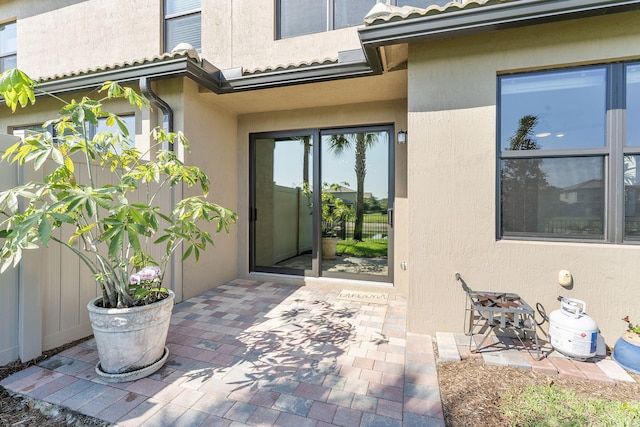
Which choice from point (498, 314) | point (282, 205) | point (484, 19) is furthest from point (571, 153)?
point (282, 205)

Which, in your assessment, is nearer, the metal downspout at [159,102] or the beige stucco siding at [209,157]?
the metal downspout at [159,102]

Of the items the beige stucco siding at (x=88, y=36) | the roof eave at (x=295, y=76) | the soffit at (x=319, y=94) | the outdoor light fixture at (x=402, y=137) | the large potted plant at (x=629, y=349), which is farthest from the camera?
the beige stucco siding at (x=88, y=36)

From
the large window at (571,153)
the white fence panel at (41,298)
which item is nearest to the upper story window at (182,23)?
the white fence panel at (41,298)

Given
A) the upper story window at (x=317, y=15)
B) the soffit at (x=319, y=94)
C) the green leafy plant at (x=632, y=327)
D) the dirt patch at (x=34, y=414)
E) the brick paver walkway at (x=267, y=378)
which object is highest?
the upper story window at (x=317, y=15)

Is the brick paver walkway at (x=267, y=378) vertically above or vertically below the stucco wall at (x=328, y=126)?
below

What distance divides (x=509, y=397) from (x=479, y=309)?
76cm

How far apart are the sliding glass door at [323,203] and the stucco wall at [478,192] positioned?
1695 millimetres

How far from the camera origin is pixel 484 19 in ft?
10.3

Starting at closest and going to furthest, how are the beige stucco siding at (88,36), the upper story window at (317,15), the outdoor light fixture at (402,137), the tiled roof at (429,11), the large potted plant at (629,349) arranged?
the large potted plant at (629,349), the tiled roof at (429,11), the outdoor light fixture at (402,137), the upper story window at (317,15), the beige stucco siding at (88,36)

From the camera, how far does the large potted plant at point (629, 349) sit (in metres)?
2.80

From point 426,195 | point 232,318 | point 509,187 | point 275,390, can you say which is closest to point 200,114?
point 232,318

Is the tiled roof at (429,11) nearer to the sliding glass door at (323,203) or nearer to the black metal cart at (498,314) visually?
the sliding glass door at (323,203)

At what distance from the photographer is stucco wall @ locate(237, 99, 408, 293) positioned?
5184 mm

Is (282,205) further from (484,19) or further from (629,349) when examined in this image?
(629,349)
